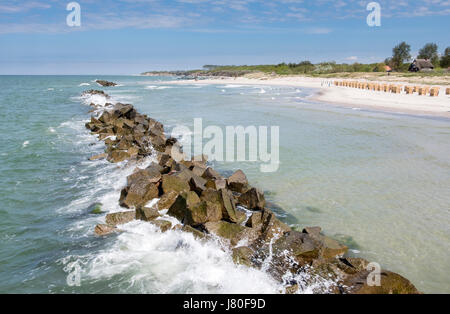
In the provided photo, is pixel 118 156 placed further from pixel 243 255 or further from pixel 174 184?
pixel 243 255

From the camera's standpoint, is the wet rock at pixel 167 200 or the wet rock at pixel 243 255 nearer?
the wet rock at pixel 243 255

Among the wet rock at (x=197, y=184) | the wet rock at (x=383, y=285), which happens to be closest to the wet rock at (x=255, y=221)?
the wet rock at (x=197, y=184)

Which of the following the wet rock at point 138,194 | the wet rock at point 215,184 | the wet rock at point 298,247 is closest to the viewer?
the wet rock at point 298,247

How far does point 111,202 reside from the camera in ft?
30.1

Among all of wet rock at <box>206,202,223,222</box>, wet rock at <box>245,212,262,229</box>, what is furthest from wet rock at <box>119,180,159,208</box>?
wet rock at <box>245,212,262,229</box>

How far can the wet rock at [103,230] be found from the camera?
7.35m

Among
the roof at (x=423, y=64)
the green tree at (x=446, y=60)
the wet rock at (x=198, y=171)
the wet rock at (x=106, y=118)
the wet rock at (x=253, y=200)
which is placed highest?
the green tree at (x=446, y=60)

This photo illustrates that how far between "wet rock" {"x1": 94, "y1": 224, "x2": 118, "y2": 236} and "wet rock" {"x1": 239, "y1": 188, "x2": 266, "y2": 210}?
3.52 meters

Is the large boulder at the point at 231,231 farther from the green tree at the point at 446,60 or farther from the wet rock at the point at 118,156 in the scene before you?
the green tree at the point at 446,60

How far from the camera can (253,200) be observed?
8.62m

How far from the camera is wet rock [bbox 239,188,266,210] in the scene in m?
8.55
